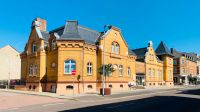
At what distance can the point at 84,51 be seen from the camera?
35562mm

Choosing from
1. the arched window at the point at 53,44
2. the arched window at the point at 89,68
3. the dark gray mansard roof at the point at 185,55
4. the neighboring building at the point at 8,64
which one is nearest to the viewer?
the arched window at the point at 53,44

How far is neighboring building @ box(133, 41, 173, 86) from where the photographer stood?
182ft

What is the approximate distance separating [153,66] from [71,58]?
31.5 metres

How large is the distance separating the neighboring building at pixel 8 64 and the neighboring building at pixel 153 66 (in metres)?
35.2

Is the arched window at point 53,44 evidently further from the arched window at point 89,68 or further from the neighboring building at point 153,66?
the neighboring building at point 153,66

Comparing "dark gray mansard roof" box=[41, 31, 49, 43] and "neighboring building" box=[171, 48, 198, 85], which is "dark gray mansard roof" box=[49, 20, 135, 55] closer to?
"dark gray mansard roof" box=[41, 31, 49, 43]

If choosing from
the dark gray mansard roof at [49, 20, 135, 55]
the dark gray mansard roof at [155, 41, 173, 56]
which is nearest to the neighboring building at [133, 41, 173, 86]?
the dark gray mansard roof at [155, 41, 173, 56]

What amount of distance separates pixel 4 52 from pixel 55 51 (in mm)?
37059

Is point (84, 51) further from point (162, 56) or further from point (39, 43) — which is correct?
point (162, 56)

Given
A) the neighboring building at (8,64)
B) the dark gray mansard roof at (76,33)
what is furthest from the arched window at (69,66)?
the neighboring building at (8,64)

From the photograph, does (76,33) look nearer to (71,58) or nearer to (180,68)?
(71,58)

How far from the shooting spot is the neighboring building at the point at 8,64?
212ft

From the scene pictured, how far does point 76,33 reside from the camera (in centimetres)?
3597

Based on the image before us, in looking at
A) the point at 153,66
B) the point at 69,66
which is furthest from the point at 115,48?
the point at 153,66
